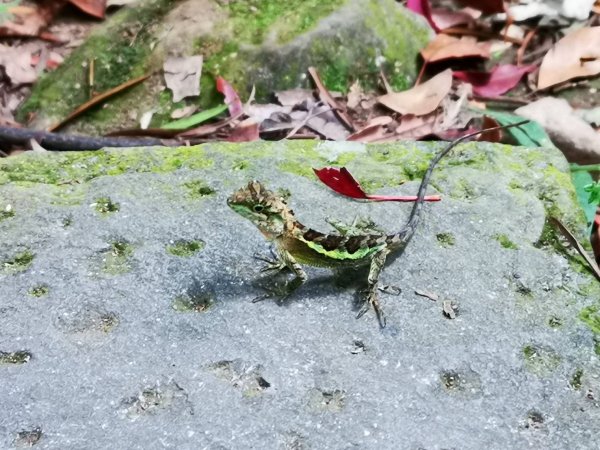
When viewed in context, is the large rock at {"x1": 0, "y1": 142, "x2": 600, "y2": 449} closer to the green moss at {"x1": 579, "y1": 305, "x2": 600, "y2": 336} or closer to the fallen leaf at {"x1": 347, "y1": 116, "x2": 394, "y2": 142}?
the green moss at {"x1": 579, "y1": 305, "x2": 600, "y2": 336}

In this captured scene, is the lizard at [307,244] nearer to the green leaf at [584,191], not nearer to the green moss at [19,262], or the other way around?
the green moss at [19,262]

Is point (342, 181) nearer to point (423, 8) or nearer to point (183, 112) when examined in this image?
point (183, 112)

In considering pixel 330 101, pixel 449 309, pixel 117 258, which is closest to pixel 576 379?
pixel 449 309

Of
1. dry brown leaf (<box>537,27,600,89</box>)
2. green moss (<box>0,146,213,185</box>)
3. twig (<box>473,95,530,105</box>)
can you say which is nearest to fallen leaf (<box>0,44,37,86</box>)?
green moss (<box>0,146,213,185</box>)

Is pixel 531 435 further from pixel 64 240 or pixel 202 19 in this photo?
pixel 202 19

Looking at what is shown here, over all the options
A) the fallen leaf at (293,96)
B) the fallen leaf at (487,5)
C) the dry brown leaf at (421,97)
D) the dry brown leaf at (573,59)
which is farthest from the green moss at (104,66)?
the dry brown leaf at (573,59)

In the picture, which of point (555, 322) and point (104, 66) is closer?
point (555, 322)

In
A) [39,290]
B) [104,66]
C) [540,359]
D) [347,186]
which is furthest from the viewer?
[104,66]
